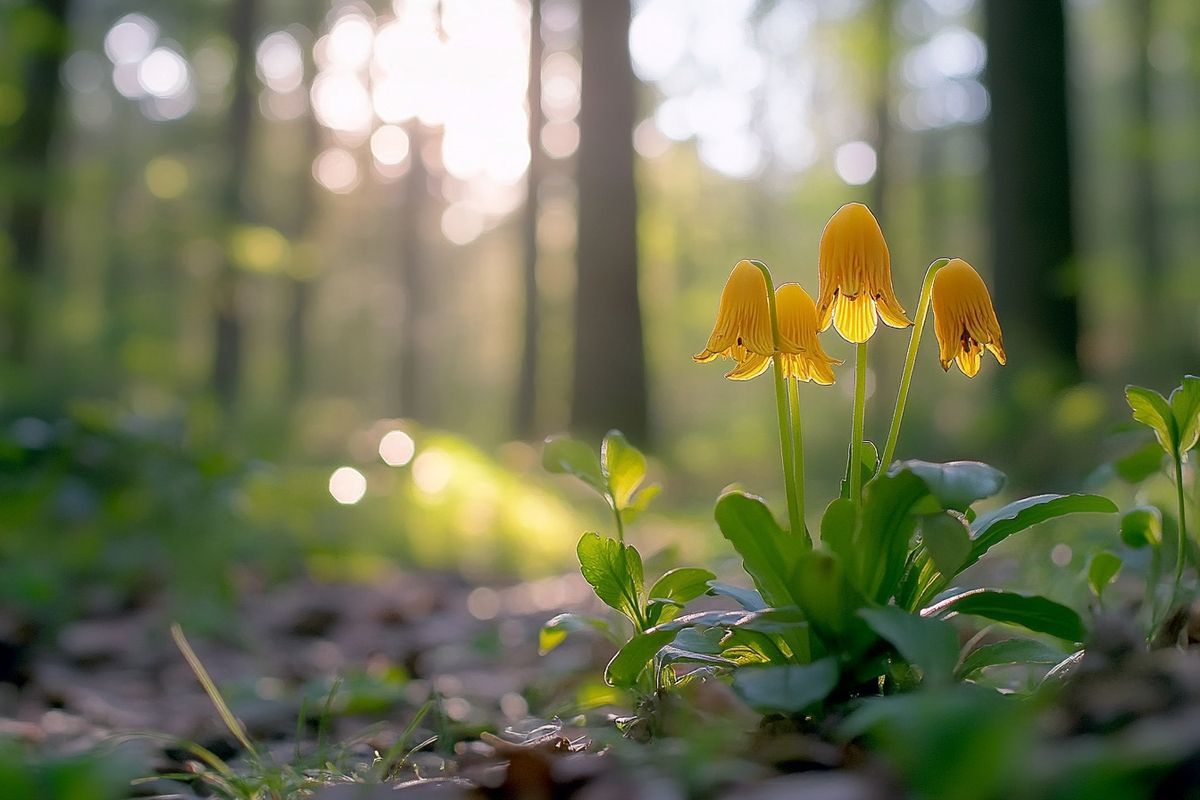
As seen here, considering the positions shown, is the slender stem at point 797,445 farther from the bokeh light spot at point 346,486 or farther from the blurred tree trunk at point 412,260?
the blurred tree trunk at point 412,260

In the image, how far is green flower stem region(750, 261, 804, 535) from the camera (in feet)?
4.37

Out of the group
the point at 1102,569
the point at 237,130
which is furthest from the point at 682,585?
the point at 237,130

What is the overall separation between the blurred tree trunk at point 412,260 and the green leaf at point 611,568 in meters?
19.1

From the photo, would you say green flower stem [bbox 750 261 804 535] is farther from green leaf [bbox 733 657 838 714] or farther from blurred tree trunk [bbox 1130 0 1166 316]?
blurred tree trunk [bbox 1130 0 1166 316]

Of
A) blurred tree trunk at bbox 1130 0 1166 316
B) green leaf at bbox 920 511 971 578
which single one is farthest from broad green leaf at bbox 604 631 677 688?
blurred tree trunk at bbox 1130 0 1166 316

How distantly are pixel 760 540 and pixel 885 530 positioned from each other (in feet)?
0.53

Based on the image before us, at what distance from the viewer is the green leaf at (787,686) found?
1120 millimetres

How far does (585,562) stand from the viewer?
4.64ft

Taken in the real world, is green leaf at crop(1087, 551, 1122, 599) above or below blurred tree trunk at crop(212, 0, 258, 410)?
below

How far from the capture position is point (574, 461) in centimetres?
155

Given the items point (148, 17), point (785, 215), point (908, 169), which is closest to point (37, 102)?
point (148, 17)

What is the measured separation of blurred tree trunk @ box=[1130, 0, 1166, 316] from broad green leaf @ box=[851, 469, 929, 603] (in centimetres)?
1026

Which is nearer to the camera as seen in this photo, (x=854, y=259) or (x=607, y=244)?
(x=854, y=259)

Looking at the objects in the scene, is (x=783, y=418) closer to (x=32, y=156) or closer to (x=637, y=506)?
(x=637, y=506)
